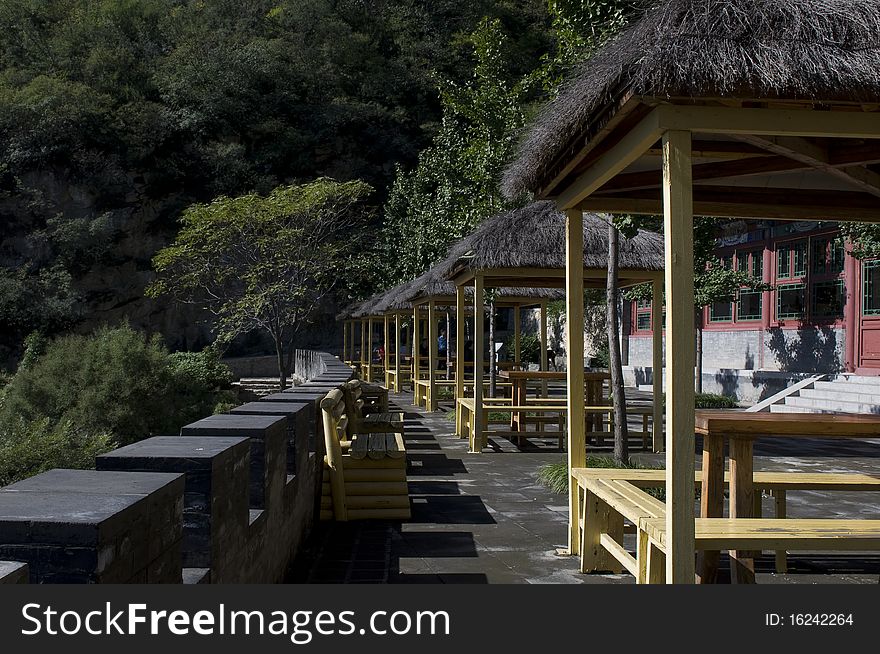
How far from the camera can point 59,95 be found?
39.4m

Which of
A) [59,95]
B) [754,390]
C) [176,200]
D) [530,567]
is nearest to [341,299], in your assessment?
[176,200]

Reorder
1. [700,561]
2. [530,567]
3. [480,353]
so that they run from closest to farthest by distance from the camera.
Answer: [700,561]
[530,567]
[480,353]

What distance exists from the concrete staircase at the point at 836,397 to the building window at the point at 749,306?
3968mm

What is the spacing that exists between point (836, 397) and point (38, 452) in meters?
14.1

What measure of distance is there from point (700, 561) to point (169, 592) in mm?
2924

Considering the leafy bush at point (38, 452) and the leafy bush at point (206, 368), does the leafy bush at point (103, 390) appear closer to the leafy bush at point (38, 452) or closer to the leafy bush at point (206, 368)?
the leafy bush at point (38, 452)

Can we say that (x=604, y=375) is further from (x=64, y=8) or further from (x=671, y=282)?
(x=64, y=8)

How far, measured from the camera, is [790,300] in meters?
21.0

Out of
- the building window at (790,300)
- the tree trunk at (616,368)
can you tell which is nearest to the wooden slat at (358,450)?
the tree trunk at (616,368)

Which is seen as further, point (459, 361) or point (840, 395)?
point (840, 395)

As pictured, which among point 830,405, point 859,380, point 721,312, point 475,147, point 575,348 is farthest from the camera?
point 721,312

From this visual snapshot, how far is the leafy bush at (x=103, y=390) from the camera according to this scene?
48.1 feet

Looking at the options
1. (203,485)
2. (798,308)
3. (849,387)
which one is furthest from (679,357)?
(798,308)

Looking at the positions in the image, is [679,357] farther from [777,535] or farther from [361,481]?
[361,481]
